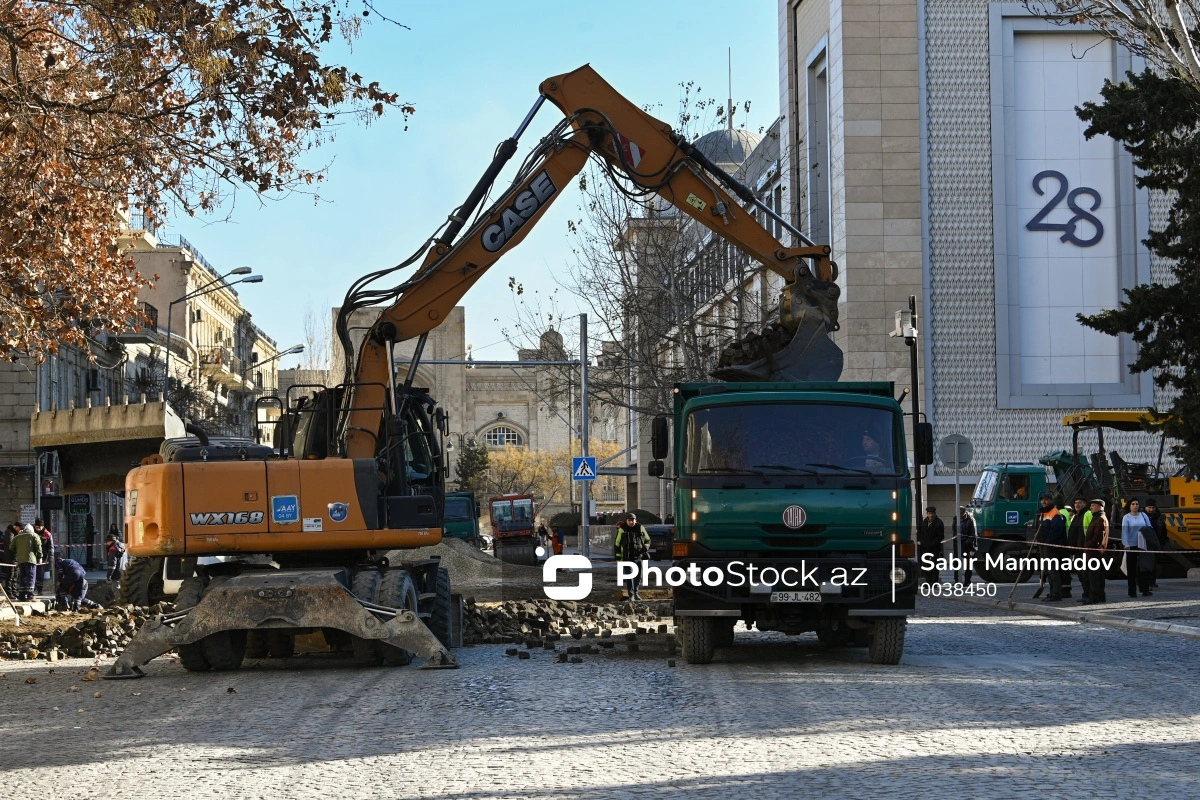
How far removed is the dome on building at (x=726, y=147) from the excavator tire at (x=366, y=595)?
1243cm

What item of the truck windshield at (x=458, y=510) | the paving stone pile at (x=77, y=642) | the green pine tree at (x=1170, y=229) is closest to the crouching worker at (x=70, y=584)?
the paving stone pile at (x=77, y=642)

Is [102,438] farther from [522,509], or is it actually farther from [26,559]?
[522,509]

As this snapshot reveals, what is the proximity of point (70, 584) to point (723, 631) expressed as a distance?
564 inches

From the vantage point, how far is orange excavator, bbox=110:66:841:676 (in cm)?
1495

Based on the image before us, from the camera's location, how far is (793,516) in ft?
47.5

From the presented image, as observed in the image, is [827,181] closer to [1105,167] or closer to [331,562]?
[1105,167]

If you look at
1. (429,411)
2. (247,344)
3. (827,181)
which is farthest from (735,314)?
(247,344)

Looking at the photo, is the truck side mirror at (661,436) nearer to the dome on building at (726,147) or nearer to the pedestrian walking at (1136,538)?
the dome on building at (726,147)

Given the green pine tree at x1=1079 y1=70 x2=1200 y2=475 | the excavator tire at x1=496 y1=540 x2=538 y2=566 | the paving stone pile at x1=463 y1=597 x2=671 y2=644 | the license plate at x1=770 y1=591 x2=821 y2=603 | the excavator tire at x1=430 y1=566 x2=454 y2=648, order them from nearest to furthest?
1. the license plate at x1=770 y1=591 x2=821 y2=603
2. the excavator tire at x1=430 y1=566 x2=454 y2=648
3. the paving stone pile at x1=463 y1=597 x2=671 y2=644
4. the green pine tree at x1=1079 y1=70 x2=1200 y2=475
5. the excavator tire at x1=496 y1=540 x2=538 y2=566

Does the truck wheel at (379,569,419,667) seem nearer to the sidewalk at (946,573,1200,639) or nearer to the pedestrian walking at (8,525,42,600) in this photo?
the sidewalk at (946,573,1200,639)

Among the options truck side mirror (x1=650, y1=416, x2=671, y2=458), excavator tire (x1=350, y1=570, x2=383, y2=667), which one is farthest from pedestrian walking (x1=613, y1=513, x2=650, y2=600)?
truck side mirror (x1=650, y1=416, x2=671, y2=458)

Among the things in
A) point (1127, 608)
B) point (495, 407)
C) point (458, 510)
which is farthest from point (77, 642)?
point (495, 407)

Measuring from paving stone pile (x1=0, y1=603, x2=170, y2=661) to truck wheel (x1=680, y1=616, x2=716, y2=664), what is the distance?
22.4ft

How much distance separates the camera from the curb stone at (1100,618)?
63.1 ft
